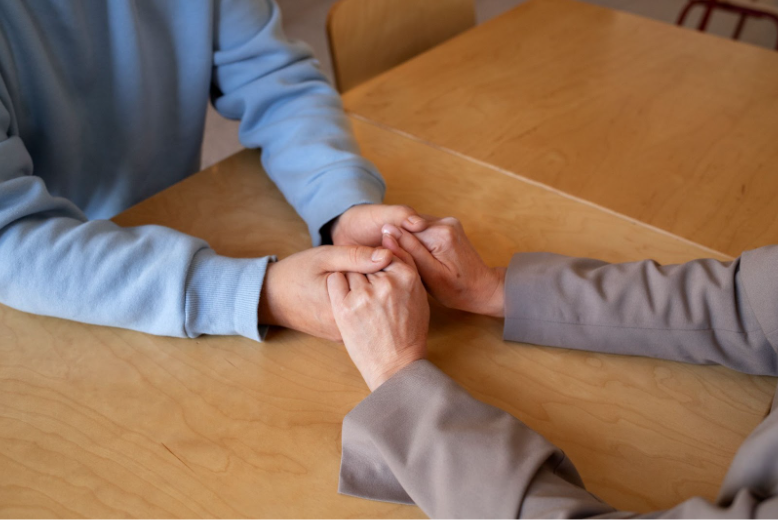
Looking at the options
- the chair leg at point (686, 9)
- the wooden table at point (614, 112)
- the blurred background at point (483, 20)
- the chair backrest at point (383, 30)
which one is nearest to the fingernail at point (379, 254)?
the wooden table at point (614, 112)

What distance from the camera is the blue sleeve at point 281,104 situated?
90cm

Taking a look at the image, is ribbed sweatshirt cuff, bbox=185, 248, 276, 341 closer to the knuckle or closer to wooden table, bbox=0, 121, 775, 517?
wooden table, bbox=0, 121, 775, 517

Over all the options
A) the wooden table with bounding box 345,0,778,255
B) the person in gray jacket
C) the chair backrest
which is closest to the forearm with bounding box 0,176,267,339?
the person in gray jacket

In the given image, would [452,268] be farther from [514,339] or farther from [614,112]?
[614,112]

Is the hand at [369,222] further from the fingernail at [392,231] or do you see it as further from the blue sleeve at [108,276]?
the blue sleeve at [108,276]

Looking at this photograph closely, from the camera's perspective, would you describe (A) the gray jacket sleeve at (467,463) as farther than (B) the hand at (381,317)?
No

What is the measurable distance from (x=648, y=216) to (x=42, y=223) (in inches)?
30.1

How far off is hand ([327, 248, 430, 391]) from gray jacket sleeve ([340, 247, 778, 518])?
0.04 m

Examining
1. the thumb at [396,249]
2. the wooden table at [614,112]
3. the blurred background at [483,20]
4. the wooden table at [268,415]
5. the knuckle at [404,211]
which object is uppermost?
the wooden table at [614,112]

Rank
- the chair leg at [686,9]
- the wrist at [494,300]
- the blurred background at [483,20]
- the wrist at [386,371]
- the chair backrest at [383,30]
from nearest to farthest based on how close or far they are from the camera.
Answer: the wrist at [386,371], the wrist at [494,300], the chair backrest at [383,30], the chair leg at [686,9], the blurred background at [483,20]

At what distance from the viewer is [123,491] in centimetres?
57

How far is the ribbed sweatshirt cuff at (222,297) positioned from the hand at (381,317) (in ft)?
0.30

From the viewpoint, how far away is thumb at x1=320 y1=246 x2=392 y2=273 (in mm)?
743

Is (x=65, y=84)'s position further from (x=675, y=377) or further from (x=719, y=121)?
(x=719, y=121)
